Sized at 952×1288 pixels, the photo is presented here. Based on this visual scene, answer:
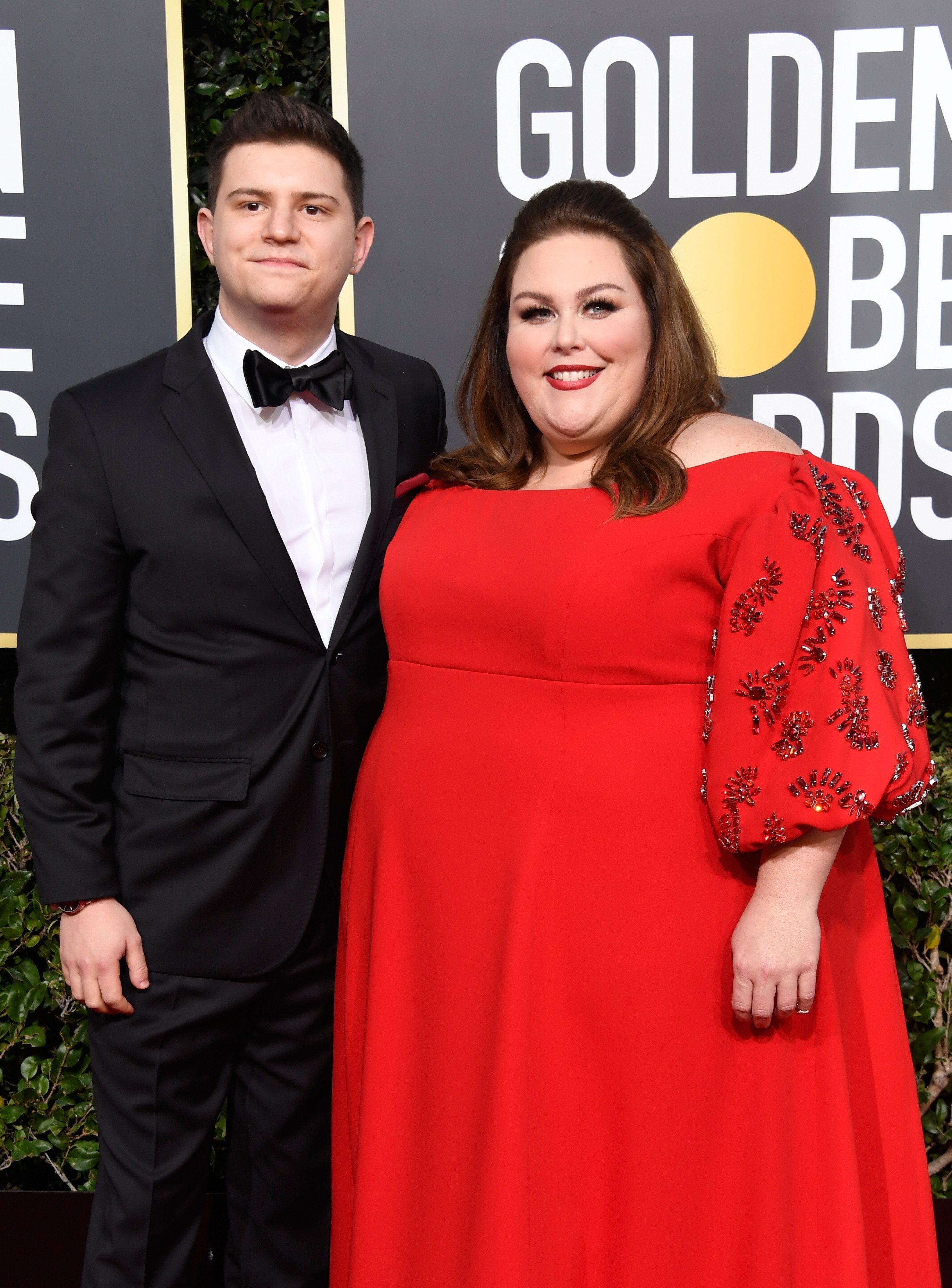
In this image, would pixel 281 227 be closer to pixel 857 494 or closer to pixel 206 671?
pixel 206 671

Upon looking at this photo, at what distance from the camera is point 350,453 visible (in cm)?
193

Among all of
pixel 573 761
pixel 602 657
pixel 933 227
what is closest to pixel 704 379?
pixel 602 657

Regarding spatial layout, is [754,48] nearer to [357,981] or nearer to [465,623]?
[465,623]

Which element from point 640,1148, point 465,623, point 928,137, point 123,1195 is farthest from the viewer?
point 928,137

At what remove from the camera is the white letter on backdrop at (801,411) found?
2.58 metres

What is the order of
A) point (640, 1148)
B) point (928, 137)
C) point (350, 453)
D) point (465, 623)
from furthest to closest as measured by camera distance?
1. point (928, 137)
2. point (350, 453)
3. point (465, 623)
4. point (640, 1148)

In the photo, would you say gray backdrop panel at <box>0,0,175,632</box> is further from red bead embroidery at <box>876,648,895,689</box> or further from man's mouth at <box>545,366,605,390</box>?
red bead embroidery at <box>876,648,895,689</box>

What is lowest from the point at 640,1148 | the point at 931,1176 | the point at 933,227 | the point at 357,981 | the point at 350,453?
the point at 931,1176

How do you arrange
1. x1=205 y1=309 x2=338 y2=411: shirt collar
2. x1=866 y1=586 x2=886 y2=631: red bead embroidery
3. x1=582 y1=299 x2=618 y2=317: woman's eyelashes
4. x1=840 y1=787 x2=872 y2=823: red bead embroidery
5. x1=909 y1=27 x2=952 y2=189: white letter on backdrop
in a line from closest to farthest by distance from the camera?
1. x1=840 y1=787 x2=872 y2=823: red bead embroidery
2. x1=866 y1=586 x2=886 y2=631: red bead embroidery
3. x1=582 y1=299 x2=618 y2=317: woman's eyelashes
4. x1=205 y1=309 x2=338 y2=411: shirt collar
5. x1=909 y1=27 x2=952 y2=189: white letter on backdrop

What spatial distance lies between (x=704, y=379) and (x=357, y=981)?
1.14 meters

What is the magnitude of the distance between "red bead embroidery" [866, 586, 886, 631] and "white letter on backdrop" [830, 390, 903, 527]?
1.14m

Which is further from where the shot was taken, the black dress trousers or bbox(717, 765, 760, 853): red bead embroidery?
the black dress trousers

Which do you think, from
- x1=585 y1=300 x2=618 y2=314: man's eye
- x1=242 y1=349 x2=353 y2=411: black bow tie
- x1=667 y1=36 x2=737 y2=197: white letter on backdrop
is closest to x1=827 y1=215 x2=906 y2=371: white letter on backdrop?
x1=667 y1=36 x2=737 y2=197: white letter on backdrop

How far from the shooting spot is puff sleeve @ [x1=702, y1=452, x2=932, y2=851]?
1425mm
